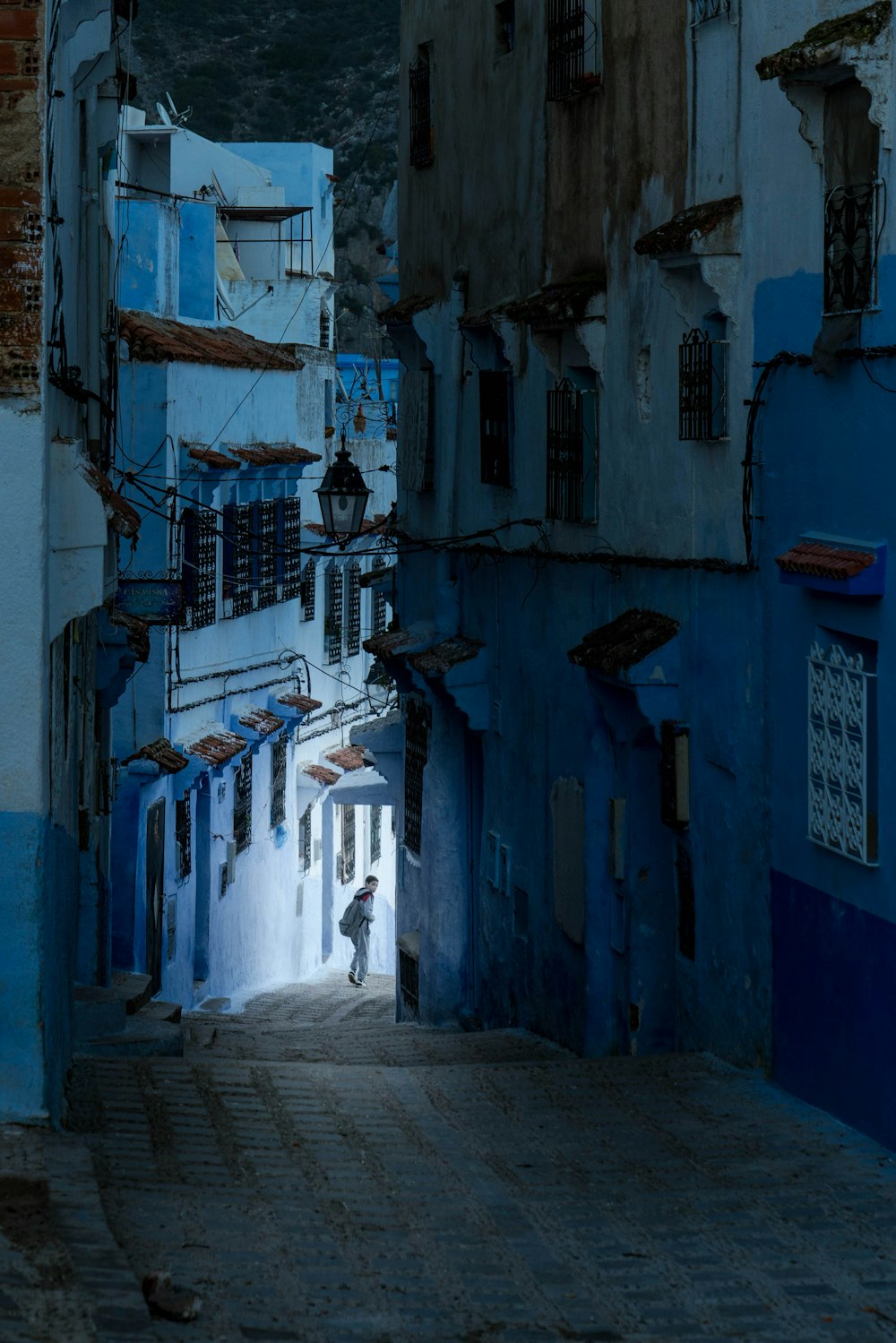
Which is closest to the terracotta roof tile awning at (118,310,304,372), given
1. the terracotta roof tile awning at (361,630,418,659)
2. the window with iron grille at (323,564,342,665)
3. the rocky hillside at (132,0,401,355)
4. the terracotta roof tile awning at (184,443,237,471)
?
the terracotta roof tile awning at (184,443,237,471)

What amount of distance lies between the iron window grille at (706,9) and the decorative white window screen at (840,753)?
4.08 meters

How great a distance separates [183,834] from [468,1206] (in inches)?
592

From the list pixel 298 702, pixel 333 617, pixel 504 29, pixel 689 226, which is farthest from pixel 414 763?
pixel 333 617

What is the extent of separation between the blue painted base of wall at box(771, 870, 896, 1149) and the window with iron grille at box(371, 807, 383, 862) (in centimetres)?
2625

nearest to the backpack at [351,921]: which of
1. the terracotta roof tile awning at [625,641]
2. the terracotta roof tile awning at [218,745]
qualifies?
the terracotta roof tile awning at [218,745]

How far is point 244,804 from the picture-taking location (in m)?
26.1

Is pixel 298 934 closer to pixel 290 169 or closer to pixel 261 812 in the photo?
pixel 261 812

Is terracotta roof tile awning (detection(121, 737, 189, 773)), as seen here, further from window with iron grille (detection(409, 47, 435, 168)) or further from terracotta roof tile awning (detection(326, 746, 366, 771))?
terracotta roof tile awning (detection(326, 746, 366, 771))

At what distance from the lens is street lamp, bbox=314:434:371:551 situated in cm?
1677

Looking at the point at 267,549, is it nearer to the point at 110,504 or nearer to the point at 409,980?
the point at 409,980

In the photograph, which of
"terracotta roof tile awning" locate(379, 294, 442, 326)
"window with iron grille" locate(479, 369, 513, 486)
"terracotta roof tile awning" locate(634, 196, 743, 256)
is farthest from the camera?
"terracotta roof tile awning" locate(379, 294, 442, 326)

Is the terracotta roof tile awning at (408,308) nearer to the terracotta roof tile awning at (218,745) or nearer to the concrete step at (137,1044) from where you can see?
the terracotta roof tile awning at (218,745)

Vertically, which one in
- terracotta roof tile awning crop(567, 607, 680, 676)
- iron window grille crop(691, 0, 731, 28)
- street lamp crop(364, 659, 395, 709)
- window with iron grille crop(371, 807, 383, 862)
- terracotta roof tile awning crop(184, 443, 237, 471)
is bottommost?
window with iron grille crop(371, 807, 383, 862)

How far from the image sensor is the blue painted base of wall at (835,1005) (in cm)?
930
